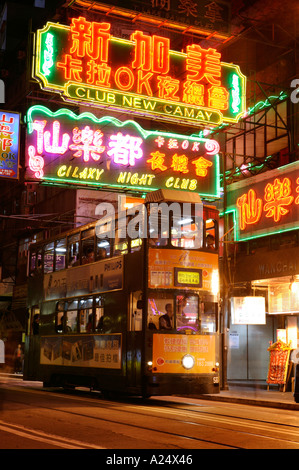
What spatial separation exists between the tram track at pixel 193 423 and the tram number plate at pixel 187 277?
3.03 metres

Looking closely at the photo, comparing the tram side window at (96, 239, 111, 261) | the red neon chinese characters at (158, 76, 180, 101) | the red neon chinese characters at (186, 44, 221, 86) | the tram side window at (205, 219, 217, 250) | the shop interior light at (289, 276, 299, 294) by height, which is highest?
the red neon chinese characters at (186, 44, 221, 86)

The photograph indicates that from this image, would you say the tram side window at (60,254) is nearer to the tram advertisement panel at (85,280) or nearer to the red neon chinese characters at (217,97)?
the tram advertisement panel at (85,280)

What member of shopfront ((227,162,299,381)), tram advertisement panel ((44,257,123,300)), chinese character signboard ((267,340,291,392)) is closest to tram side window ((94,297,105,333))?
tram advertisement panel ((44,257,123,300))

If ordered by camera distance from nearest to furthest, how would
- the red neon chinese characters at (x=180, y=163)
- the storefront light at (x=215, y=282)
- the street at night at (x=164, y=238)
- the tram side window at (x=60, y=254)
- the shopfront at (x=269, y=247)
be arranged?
1. the street at night at (x=164, y=238)
2. the storefront light at (x=215, y=282)
3. the tram side window at (x=60, y=254)
4. the shopfront at (x=269, y=247)
5. the red neon chinese characters at (x=180, y=163)

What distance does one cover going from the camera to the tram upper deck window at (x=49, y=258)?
67.7ft

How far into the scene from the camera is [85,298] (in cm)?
1822

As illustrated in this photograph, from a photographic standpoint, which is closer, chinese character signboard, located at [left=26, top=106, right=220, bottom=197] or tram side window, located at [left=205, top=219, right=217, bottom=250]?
tram side window, located at [left=205, top=219, right=217, bottom=250]

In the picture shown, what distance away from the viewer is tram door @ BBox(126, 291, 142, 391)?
1584cm

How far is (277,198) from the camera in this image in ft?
70.5

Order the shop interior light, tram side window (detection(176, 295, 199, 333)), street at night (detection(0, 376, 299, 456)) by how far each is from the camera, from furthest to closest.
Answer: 1. the shop interior light
2. tram side window (detection(176, 295, 199, 333))
3. street at night (detection(0, 376, 299, 456))

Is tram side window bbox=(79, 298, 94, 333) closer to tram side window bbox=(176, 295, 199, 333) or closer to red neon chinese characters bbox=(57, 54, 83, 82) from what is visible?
tram side window bbox=(176, 295, 199, 333)

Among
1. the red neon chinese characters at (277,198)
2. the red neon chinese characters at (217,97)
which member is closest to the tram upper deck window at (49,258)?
the red neon chinese characters at (277,198)

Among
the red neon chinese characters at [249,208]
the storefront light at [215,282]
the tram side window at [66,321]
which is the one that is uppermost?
the red neon chinese characters at [249,208]
